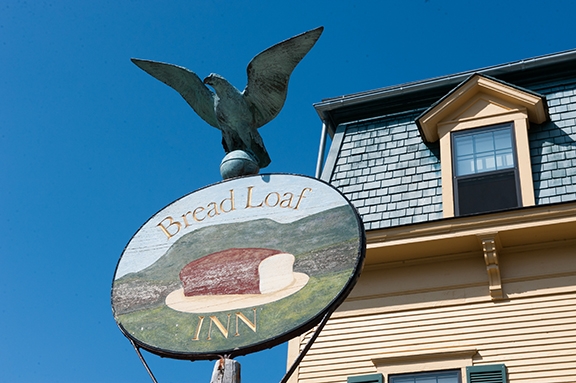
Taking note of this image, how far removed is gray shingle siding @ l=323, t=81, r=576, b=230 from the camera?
10.6m

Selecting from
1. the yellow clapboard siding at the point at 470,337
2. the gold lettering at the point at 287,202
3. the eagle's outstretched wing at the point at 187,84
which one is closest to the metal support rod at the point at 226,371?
the gold lettering at the point at 287,202

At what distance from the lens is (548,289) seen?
9.76 m

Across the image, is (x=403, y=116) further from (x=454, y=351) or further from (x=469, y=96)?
(x=454, y=351)

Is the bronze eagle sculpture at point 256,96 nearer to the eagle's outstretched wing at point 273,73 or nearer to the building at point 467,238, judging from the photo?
the eagle's outstretched wing at point 273,73

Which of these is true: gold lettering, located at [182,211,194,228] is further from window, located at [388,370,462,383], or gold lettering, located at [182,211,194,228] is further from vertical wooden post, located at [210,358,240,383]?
window, located at [388,370,462,383]

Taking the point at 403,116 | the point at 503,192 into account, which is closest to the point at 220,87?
the point at 503,192

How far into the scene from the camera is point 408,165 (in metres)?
11.6

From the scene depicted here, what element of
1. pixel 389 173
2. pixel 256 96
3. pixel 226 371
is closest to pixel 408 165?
pixel 389 173

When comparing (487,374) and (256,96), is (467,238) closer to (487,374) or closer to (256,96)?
(487,374)

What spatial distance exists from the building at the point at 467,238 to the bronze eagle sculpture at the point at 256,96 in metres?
3.74

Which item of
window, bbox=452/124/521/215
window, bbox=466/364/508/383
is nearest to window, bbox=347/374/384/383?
window, bbox=466/364/508/383

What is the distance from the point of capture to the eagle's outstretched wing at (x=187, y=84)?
24.5ft

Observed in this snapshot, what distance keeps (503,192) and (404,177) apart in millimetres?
1355

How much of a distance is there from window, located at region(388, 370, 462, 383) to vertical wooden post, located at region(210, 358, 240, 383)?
16.2ft
